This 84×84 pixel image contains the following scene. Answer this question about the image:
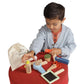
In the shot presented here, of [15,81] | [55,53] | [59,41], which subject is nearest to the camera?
[15,81]

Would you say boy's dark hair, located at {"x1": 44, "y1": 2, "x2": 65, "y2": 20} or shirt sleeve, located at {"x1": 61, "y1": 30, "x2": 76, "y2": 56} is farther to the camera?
shirt sleeve, located at {"x1": 61, "y1": 30, "x2": 76, "y2": 56}

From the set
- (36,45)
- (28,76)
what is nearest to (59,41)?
(36,45)

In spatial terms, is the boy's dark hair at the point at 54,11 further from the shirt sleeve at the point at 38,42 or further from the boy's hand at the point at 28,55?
the boy's hand at the point at 28,55

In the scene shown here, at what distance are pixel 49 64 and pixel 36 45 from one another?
0.88 feet

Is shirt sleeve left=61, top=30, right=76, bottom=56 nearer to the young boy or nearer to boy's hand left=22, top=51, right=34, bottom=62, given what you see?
the young boy

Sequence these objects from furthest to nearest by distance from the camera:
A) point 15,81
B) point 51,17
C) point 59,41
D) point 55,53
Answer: point 59,41
point 55,53
point 51,17
point 15,81

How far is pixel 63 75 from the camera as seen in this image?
1169mm

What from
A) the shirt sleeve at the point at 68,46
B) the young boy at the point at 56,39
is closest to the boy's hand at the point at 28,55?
the young boy at the point at 56,39

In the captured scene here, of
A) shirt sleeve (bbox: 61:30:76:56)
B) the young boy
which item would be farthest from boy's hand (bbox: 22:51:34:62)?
shirt sleeve (bbox: 61:30:76:56)

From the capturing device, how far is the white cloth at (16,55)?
4.15 ft

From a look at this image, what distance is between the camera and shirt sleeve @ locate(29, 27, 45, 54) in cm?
141

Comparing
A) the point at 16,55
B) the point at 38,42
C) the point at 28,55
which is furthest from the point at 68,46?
the point at 16,55

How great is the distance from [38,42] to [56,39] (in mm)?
211

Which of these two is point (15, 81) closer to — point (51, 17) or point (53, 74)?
point (53, 74)
